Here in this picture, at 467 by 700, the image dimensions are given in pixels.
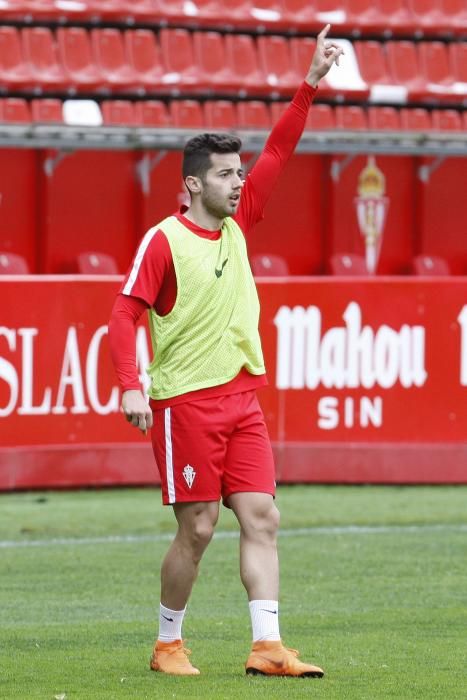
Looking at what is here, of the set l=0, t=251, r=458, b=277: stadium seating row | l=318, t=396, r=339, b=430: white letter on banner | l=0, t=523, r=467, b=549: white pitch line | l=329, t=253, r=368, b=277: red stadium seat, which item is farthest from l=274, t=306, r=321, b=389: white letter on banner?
l=329, t=253, r=368, b=277: red stadium seat

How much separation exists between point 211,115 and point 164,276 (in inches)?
437

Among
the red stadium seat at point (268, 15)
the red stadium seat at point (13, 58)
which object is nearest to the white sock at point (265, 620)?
the red stadium seat at point (13, 58)

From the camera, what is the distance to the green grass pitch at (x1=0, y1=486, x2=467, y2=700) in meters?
5.68

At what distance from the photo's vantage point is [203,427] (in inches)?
229

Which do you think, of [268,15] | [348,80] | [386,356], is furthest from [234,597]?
[268,15]

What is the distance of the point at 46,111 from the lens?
1585 centimetres

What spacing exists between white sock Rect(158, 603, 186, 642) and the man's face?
137 cm

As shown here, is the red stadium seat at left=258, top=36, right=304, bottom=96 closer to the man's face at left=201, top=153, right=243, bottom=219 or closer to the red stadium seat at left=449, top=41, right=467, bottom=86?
the red stadium seat at left=449, top=41, right=467, bottom=86

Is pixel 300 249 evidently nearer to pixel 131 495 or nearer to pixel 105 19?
pixel 105 19

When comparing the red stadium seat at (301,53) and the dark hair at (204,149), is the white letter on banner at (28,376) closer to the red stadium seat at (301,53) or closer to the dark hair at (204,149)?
the dark hair at (204,149)

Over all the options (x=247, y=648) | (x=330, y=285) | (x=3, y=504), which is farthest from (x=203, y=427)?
(x=330, y=285)

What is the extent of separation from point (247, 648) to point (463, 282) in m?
6.49

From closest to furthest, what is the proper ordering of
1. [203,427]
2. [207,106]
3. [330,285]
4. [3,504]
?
[203,427], [3,504], [330,285], [207,106]

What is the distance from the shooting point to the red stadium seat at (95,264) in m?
15.0
